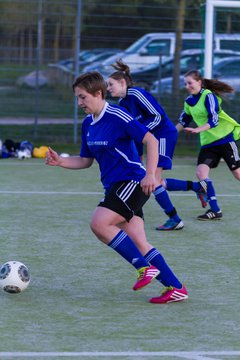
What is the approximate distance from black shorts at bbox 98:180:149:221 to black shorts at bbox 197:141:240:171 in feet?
Answer: 13.0

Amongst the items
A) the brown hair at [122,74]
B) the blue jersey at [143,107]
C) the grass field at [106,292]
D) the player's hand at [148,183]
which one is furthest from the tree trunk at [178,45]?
the player's hand at [148,183]

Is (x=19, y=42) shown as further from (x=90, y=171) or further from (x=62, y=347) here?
(x=62, y=347)

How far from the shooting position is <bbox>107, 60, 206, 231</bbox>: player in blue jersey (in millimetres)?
8109

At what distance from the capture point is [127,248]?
5762mm

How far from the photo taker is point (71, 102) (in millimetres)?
16641

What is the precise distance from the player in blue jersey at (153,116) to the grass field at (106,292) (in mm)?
237

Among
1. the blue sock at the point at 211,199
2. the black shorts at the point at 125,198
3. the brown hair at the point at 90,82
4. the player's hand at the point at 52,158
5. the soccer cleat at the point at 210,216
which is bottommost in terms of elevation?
the soccer cleat at the point at 210,216

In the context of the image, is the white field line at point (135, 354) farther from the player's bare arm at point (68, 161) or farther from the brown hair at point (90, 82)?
the brown hair at point (90, 82)

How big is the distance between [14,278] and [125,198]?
35.6 inches

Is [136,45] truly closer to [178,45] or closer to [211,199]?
[178,45]

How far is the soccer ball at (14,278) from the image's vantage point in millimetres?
5949

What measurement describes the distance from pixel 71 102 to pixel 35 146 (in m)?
1.09

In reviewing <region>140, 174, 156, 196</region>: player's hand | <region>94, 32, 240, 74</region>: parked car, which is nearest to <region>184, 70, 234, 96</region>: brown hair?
<region>140, 174, 156, 196</region>: player's hand

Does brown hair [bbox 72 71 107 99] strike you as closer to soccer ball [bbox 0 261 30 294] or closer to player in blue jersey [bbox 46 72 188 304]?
player in blue jersey [bbox 46 72 188 304]
